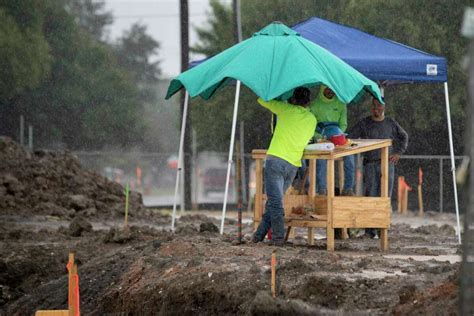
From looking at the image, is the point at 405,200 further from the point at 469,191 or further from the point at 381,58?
the point at 469,191

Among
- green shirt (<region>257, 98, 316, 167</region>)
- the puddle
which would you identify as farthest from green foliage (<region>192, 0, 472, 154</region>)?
the puddle

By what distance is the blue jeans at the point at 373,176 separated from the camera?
17.5 meters

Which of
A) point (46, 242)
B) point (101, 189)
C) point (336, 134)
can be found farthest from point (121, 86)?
point (336, 134)

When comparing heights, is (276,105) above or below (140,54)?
below

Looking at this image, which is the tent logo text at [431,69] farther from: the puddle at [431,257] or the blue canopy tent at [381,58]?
the puddle at [431,257]

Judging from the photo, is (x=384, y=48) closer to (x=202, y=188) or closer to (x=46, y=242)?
(x=46, y=242)

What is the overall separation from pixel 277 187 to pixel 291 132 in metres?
0.65

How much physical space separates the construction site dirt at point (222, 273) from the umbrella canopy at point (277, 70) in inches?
73.3

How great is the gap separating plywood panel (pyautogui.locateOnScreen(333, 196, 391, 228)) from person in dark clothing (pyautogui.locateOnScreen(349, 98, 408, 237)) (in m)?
2.33

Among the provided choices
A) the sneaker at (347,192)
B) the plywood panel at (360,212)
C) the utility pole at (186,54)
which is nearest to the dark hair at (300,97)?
the plywood panel at (360,212)

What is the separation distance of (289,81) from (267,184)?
3.97ft

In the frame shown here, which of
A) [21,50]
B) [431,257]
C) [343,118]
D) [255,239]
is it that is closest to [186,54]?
[21,50]

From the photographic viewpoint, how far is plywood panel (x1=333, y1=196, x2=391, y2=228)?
14.7 metres

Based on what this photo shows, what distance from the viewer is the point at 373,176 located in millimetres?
17734
